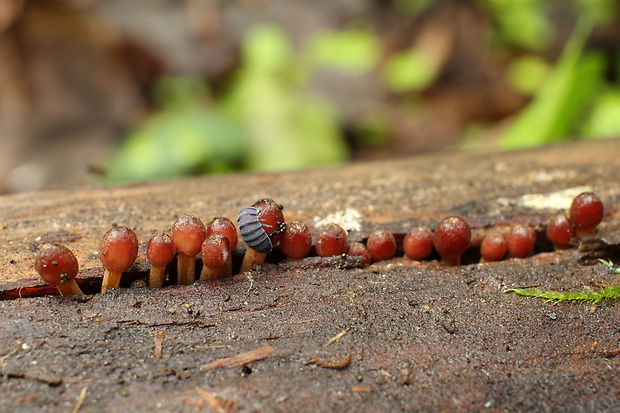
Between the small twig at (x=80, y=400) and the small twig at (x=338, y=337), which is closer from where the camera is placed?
the small twig at (x=80, y=400)

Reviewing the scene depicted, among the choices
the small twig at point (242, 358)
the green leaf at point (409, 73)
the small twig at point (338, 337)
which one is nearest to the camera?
the small twig at point (242, 358)

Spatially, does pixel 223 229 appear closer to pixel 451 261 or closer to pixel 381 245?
pixel 381 245

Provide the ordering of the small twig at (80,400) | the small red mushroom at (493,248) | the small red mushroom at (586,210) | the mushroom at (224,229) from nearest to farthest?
the small twig at (80,400), the mushroom at (224,229), the small red mushroom at (586,210), the small red mushroom at (493,248)

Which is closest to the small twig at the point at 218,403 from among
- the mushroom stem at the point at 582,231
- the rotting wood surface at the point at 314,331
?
the rotting wood surface at the point at 314,331

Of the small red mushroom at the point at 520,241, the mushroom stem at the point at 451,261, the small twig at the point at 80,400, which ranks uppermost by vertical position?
the small red mushroom at the point at 520,241

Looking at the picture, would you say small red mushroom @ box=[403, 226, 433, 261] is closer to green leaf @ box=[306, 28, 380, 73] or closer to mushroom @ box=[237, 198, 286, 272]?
mushroom @ box=[237, 198, 286, 272]

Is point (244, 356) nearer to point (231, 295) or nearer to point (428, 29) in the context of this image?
point (231, 295)

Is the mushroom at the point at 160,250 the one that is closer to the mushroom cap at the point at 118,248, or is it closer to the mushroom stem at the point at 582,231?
the mushroom cap at the point at 118,248
